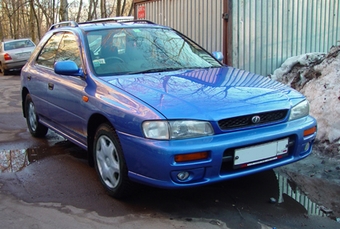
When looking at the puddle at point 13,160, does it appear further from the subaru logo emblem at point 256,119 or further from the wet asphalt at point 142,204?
the subaru logo emblem at point 256,119

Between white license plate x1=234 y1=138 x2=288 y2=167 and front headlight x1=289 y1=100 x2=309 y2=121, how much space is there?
0.27m

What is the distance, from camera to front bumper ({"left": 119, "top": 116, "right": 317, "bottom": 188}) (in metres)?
2.99

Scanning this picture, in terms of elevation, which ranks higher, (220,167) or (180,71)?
(180,71)

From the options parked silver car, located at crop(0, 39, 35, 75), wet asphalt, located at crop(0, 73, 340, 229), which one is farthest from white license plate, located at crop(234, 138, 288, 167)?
parked silver car, located at crop(0, 39, 35, 75)

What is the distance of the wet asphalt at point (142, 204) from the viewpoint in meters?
3.17

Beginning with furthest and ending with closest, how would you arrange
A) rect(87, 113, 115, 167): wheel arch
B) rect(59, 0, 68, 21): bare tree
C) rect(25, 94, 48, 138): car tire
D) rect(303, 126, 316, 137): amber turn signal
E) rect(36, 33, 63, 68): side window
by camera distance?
1. rect(59, 0, 68, 21): bare tree
2. rect(25, 94, 48, 138): car tire
3. rect(36, 33, 63, 68): side window
4. rect(87, 113, 115, 167): wheel arch
5. rect(303, 126, 316, 137): amber turn signal

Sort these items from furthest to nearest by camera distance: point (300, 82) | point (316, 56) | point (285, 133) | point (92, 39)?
point (316, 56)
point (300, 82)
point (92, 39)
point (285, 133)

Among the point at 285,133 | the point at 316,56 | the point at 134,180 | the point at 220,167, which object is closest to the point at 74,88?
the point at 134,180

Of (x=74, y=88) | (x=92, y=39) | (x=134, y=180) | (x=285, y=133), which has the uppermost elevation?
(x=92, y=39)

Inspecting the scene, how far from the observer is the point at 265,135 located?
3.23m

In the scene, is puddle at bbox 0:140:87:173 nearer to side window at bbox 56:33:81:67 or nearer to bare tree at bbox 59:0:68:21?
side window at bbox 56:33:81:67

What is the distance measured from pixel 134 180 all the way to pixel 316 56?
553 centimetres

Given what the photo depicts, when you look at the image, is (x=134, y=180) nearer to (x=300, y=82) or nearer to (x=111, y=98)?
(x=111, y=98)

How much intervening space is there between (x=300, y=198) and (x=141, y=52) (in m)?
2.19
